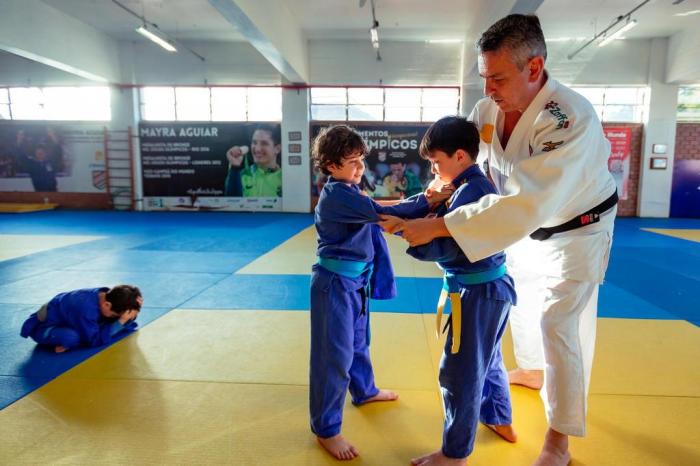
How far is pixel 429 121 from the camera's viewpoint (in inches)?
501

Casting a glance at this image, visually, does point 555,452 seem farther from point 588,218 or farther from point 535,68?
point 535,68

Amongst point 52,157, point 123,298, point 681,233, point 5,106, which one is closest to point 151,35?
point 52,157

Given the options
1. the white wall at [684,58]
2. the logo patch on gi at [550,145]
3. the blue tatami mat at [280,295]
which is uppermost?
the white wall at [684,58]

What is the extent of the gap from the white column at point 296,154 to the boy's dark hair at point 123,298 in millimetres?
9882

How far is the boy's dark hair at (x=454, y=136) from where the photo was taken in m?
1.67

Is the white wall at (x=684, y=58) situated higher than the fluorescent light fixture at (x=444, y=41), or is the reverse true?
the fluorescent light fixture at (x=444, y=41)

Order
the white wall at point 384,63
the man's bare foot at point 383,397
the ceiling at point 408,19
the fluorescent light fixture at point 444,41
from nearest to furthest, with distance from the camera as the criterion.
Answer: the man's bare foot at point 383,397, the ceiling at point 408,19, the fluorescent light fixture at point 444,41, the white wall at point 384,63

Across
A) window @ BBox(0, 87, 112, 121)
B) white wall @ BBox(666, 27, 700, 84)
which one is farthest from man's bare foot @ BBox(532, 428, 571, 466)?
window @ BBox(0, 87, 112, 121)

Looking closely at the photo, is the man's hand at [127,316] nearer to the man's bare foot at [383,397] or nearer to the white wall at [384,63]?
the man's bare foot at [383,397]

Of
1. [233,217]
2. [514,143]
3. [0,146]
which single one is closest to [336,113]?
[233,217]

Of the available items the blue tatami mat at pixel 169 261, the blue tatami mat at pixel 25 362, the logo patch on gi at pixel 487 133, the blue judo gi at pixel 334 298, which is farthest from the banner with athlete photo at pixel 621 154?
the blue tatami mat at pixel 25 362

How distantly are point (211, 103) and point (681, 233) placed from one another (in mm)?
12555

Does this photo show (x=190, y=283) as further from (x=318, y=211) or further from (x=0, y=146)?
(x=0, y=146)

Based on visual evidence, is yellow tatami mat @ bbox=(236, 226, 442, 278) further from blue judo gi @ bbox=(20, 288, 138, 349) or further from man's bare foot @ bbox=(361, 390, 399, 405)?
man's bare foot @ bbox=(361, 390, 399, 405)
